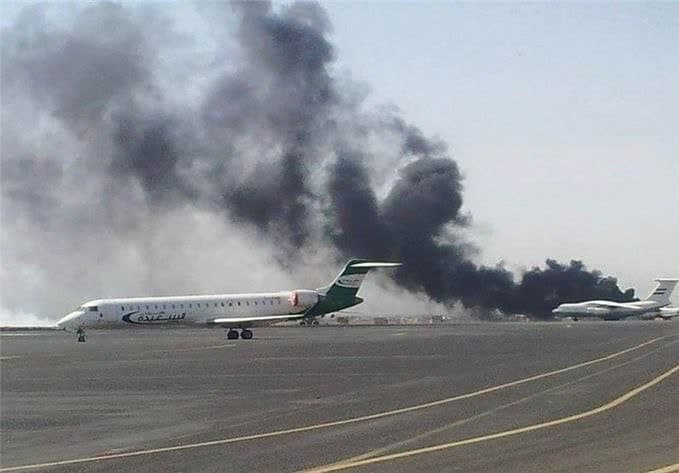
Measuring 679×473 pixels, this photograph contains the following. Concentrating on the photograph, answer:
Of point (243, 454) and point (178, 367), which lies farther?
point (178, 367)

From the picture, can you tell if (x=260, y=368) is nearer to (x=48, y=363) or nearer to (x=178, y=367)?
(x=178, y=367)

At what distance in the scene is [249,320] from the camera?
6275 cm

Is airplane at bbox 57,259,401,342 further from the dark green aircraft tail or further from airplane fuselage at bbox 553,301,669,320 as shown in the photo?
airplane fuselage at bbox 553,301,669,320

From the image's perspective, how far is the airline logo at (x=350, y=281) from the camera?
7212cm

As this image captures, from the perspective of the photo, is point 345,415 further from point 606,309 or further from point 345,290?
point 606,309

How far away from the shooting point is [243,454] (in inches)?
535

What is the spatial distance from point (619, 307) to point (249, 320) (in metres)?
66.0

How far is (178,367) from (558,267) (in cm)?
9554

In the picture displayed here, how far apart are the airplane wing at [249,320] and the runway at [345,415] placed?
27.9 m

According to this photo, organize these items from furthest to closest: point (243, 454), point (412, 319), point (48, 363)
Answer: point (412, 319) → point (48, 363) → point (243, 454)

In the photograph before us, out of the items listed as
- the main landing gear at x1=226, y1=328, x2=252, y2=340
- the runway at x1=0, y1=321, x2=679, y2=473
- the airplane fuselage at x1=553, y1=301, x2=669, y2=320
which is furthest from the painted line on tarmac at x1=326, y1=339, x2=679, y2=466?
the airplane fuselage at x1=553, y1=301, x2=669, y2=320

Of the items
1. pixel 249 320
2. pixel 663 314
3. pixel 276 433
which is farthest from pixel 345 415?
pixel 663 314

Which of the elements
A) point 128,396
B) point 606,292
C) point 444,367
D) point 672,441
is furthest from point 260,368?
point 606,292

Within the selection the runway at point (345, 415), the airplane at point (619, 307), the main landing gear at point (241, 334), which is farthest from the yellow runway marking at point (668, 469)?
the airplane at point (619, 307)
